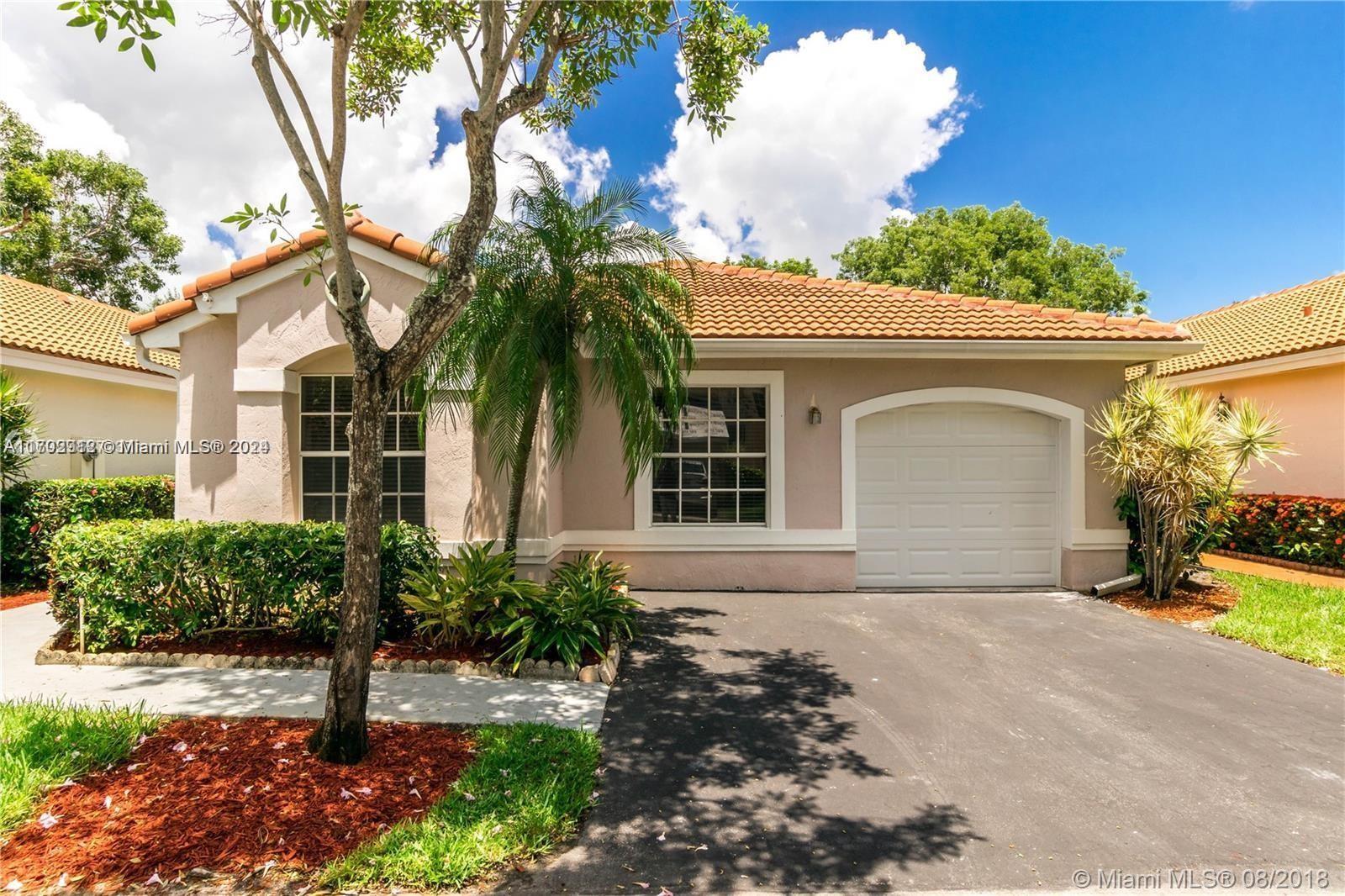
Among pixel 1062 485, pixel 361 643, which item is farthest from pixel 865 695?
pixel 1062 485

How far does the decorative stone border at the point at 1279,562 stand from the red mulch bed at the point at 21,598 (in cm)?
1899

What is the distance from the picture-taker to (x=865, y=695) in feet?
18.0

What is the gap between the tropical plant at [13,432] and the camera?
915 cm

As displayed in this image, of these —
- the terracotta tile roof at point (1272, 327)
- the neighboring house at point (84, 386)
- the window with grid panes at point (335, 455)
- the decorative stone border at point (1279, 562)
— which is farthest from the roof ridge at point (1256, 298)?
the neighboring house at point (84, 386)

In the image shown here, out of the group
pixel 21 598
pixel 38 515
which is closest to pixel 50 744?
pixel 21 598

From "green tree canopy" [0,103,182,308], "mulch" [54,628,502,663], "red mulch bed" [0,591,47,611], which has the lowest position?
"red mulch bed" [0,591,47,611]

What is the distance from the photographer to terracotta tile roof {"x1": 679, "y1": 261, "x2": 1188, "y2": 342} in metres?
8.79

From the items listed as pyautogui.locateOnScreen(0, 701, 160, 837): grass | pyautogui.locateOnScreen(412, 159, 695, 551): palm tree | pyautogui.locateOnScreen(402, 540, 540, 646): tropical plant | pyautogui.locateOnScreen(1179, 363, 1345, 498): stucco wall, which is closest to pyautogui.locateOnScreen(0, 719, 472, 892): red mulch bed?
pyautogui.locateOnScreen(0, 701, 160, 837): grass

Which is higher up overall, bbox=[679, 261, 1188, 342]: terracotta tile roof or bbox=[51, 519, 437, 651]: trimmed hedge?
bbox=[679, 261, 1188, 342]: terracotta tile roof

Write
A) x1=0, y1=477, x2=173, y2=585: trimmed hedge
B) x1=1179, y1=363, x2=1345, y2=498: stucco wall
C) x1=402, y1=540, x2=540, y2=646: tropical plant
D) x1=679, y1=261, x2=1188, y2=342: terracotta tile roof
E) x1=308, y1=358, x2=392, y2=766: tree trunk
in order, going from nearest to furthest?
x1=308, y1=358, x2=392, y2=766: tree trunk
x1=402, y1=540, x2=540, y2=646: tropical plant
x1=679, y1=261, x2=1188, y2=342: terracotta tile roof
x1=0, y1=477, x2=173, y2=585: trimmed hedge
x1=1179, y1=363, x2=1345, y2=498: stucco wall

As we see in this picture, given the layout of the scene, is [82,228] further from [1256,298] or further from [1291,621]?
[1256,298]

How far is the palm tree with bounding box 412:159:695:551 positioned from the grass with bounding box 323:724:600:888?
2.96 metres

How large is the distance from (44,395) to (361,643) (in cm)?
1239
